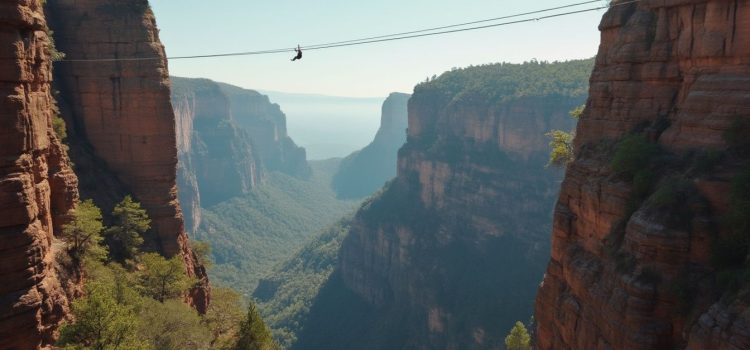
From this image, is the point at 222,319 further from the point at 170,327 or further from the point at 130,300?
the point at 130,300

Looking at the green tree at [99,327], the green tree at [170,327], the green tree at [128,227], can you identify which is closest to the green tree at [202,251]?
the green tree at [128,227]

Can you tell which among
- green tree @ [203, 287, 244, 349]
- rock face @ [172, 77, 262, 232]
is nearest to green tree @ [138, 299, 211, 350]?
green tree @ [203, 287, 244, 349]

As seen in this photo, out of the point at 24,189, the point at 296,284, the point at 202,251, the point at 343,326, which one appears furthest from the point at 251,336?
the point at 296,284

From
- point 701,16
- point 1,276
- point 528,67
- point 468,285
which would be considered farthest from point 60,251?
point 528,67

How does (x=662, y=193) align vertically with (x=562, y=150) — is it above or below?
below

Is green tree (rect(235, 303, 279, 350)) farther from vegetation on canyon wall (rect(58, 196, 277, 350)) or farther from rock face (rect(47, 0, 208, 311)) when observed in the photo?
rock face (rect(47, 0, 208, 311))

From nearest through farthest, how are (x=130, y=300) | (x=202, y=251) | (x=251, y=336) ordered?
1. (x=130, y=300)
2. (x=251, y=336)
3. (x=202, y=251)
